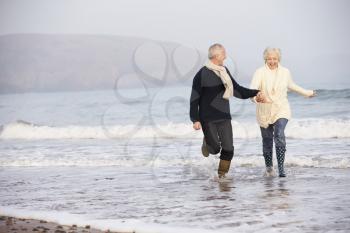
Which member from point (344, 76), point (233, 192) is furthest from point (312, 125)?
point (344, 76)

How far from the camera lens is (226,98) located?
9289 mm

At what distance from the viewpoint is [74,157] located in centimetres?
1504

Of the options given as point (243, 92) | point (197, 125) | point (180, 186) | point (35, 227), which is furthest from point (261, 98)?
point (35, 227)

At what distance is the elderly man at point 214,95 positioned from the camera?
9273mm

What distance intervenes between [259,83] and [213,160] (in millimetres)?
3489

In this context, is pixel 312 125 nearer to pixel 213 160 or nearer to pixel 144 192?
pixel 213 160

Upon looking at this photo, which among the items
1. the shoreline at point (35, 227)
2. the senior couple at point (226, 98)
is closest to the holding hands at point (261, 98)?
the senior couple at point (226, 98)

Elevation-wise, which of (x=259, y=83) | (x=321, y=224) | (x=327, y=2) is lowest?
(x=321, y=224)

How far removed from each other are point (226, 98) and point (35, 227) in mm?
3508

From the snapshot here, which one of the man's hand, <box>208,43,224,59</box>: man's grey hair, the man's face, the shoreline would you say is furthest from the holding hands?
the shoreline

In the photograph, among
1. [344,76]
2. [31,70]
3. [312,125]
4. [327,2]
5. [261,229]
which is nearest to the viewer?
[261,229]

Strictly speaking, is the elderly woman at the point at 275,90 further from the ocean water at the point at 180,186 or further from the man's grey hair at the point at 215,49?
the ocean water at the point at 180,186

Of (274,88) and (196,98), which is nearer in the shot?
(196,98)

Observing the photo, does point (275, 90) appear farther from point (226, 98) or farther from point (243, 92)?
point (226, 98)
